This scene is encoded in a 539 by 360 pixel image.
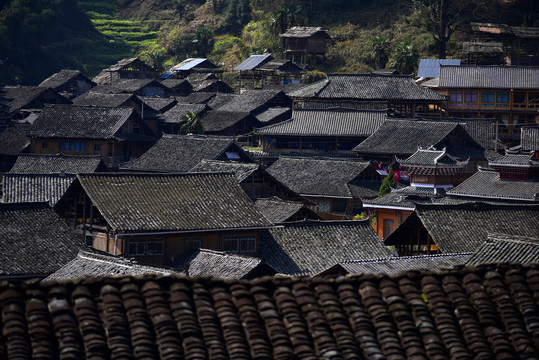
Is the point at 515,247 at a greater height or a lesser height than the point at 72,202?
greater

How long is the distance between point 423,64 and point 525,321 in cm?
7695

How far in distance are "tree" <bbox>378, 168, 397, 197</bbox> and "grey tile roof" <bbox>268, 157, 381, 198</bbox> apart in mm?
1264

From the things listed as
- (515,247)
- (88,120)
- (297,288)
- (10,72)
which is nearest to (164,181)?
(515,247)

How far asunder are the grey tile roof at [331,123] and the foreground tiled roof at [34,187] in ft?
87.0

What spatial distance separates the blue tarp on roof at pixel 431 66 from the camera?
8262 cm

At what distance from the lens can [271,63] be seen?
295 ft

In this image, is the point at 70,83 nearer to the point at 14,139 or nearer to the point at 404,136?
the point at 14,139

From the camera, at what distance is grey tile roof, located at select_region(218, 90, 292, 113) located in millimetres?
77438

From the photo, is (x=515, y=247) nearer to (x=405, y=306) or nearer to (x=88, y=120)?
(x=405, y=306)

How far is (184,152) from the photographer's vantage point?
191 feet

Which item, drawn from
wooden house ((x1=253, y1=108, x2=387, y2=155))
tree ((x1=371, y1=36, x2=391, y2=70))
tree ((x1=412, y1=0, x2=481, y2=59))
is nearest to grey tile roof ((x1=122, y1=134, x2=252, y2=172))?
wooden house ((x1=253, y1=108, x2=387, y2=155))

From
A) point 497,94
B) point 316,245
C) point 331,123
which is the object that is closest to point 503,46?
point 497,94

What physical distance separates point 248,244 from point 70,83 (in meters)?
66.1

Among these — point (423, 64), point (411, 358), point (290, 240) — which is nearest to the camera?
point (411, 358)
